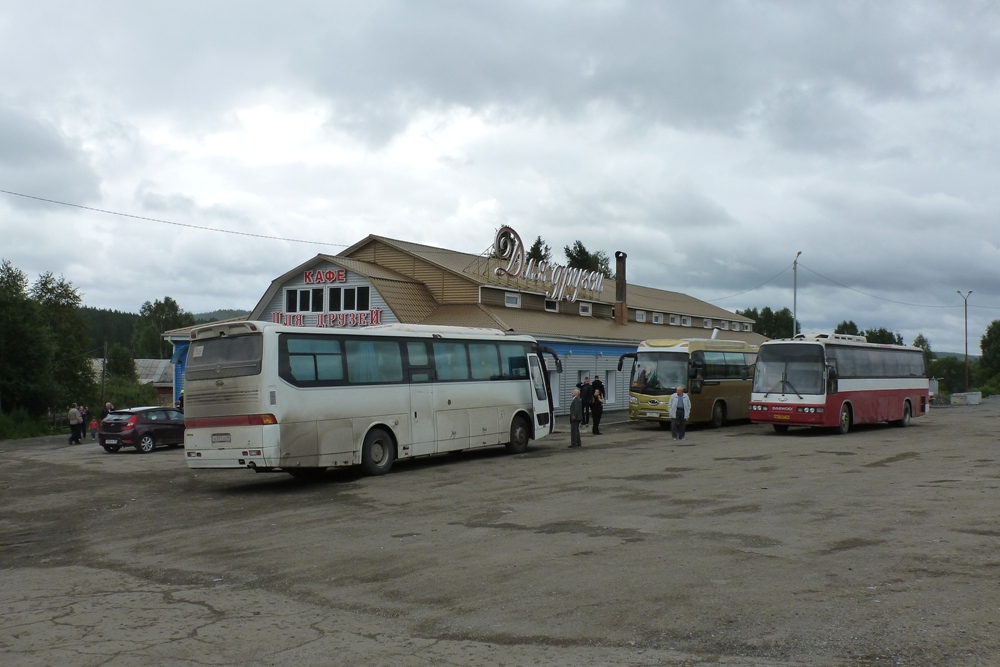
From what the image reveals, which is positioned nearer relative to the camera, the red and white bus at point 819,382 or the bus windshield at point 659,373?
the red and white bus at point 819,382

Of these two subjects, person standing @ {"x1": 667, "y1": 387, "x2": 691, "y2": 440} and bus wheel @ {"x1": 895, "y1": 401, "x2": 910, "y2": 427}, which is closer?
person standing @ {"x1": 667, "y1": 387, "x2": 691, "y2": 440}

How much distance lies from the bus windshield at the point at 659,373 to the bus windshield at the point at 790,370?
318 centimetres

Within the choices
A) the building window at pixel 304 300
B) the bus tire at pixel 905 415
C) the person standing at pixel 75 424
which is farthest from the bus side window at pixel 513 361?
the person standing at pixel 75 424

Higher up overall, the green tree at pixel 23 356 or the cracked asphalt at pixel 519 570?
the green tree at pixel 23 356

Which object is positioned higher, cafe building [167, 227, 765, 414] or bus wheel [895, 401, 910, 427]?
cafe building [167, 227, 765, 414]

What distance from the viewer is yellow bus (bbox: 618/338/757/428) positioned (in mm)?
31031

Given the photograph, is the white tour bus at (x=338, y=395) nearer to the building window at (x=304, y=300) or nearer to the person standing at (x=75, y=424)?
the person standing at (x=75, y=424)

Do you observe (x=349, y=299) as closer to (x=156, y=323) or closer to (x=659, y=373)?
(x=659, y=373)

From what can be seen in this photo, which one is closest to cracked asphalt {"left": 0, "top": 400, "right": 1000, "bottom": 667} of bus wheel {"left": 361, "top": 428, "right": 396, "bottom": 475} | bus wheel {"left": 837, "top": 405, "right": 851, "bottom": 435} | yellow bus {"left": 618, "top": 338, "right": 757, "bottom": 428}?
bus wheel {"left": 361, "top": 428, "right": 396, "bottom": 475}

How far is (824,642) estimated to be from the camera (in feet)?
20.9

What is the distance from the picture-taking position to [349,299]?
39.6 m

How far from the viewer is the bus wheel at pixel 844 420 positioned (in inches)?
1099

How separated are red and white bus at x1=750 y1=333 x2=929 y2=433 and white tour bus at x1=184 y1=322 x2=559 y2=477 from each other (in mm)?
9473

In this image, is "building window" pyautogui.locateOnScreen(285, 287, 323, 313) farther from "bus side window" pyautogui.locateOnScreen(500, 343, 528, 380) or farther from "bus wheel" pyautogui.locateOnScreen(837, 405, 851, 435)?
"bus wheel" pyautogui.locateOnScreen(837, 405, 851, 435)
